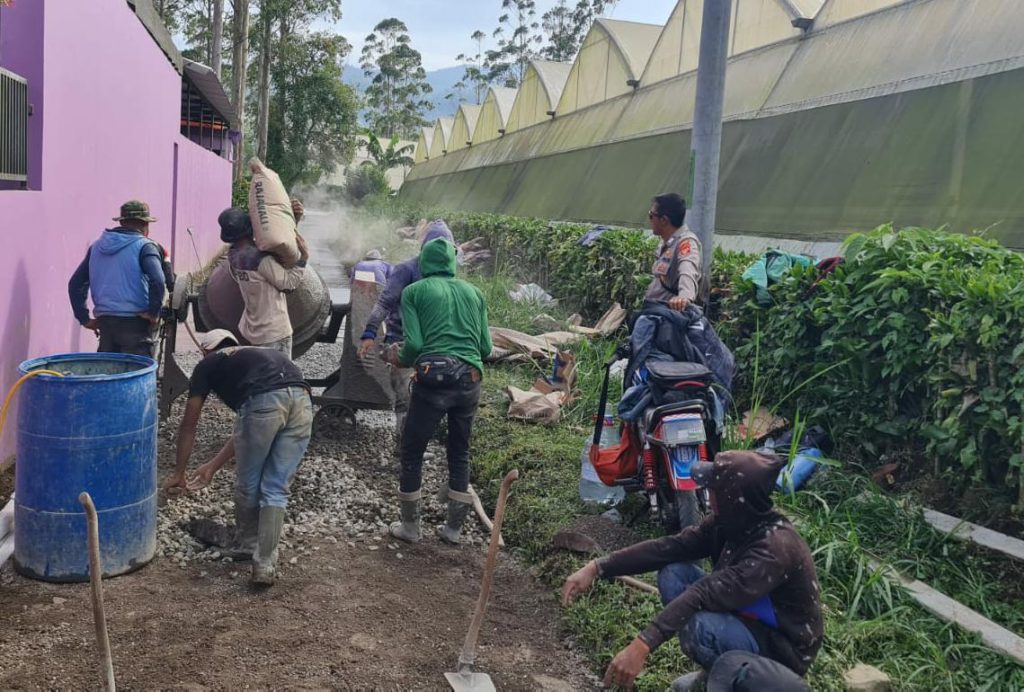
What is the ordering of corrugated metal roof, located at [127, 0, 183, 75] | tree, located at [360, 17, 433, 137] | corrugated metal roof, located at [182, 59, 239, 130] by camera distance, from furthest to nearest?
tree, located at [360, 17, 433, 137] < corrugated metal roof, located at [182, 59, 239, 130] < corrugated metal roof, located at [127, 0, 183, 75]

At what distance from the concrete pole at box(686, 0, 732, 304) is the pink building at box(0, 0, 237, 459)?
13.6 feet

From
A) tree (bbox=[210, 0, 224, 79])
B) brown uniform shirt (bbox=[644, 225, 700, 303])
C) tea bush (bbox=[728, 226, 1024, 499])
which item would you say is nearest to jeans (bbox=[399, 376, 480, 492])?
brown uniform shirt (bbox=[644, 225, 700, 303])

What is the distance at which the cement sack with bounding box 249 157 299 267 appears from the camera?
5672mm

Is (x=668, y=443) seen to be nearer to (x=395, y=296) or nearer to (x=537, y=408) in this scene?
(x=395, y=296)

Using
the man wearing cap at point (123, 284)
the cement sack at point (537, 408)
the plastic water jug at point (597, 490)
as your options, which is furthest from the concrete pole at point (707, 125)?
the man wearing cap at point (123, 284)

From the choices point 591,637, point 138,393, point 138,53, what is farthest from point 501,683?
point 138,53

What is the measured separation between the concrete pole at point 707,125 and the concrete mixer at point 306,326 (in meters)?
2.57

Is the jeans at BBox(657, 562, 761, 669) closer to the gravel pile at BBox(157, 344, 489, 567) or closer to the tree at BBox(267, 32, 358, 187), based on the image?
the gravel pile at BBox(157, 344, 489, 567)

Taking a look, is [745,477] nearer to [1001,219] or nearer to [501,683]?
[501,683]

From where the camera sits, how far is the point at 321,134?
37.0 m

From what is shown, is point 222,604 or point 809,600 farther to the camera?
point 222,604

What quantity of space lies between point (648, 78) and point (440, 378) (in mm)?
11821

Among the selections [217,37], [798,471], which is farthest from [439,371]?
[217,37]

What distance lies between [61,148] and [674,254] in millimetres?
4767
